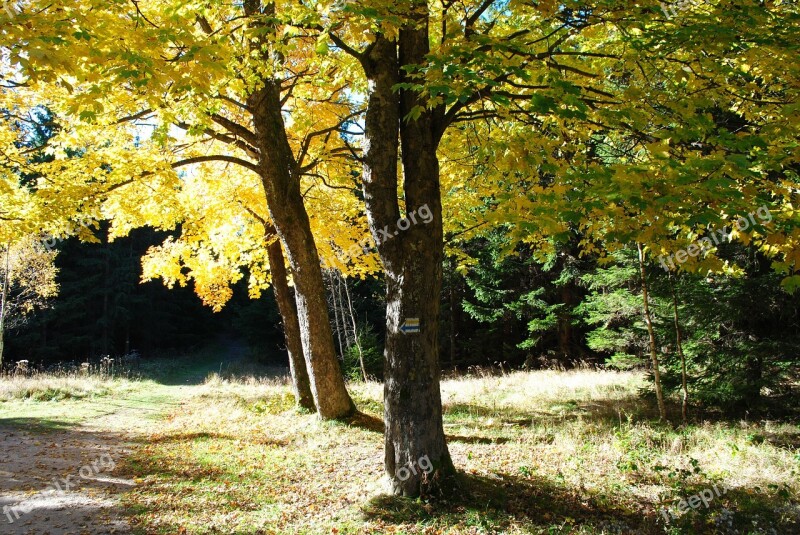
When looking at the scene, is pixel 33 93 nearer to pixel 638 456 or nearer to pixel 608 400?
pixel 638 456

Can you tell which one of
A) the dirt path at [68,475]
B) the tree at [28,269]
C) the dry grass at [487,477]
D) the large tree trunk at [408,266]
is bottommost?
the dry grass at [487,477]

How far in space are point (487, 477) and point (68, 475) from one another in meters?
5.74

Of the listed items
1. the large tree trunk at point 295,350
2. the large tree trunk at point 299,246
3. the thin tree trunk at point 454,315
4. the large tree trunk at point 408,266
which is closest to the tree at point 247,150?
the large tree trunk at point 299,246

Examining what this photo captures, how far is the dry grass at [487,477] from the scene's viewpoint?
4.71 metres

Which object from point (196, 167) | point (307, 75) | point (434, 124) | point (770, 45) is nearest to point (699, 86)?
point (770, 45)

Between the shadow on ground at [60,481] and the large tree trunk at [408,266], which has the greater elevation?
the large tree trunk at [408,266]

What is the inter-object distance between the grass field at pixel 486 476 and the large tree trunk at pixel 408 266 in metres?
0.49

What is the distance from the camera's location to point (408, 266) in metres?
5.10

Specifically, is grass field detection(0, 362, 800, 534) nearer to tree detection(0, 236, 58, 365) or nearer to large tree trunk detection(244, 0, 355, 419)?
large tree trunk detection(244, 0, 355, 419)

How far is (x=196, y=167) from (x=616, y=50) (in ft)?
29.3

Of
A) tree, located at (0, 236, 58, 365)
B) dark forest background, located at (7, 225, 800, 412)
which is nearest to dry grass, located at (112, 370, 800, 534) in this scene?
dark forest background, located at (7, 225, 800, 412)

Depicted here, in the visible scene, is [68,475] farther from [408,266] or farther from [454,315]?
[454,315]

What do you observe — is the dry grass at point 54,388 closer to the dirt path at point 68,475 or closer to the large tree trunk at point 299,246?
the dirt path at point 68,475

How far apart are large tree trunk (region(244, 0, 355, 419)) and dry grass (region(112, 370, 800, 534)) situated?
A: 2.23ft
